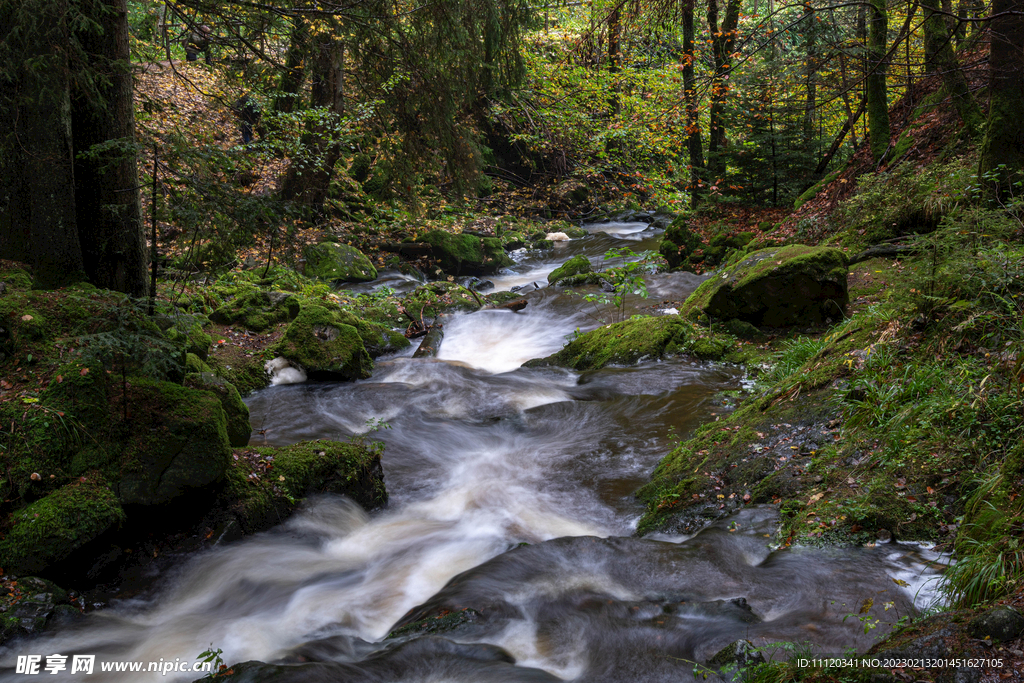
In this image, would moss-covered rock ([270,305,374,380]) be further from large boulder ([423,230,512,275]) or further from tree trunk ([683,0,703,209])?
tree trunk ([683,0,703,209])

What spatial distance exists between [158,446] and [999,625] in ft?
16.9

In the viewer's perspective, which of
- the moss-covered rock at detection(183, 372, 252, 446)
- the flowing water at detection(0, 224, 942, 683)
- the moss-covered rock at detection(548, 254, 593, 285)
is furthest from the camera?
the moss-covered rock at detection(548, 254, 593, 285)

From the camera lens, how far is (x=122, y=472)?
4520mm

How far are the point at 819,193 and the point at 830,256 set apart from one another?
5.71m

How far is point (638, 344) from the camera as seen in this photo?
31.1 feet

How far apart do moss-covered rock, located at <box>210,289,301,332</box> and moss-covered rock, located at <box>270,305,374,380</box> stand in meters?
0.59

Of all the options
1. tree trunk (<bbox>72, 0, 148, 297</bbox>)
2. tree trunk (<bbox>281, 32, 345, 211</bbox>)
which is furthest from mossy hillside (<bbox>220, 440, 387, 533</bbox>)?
tree trunk (<bbox>281, 32, 345, 211</bbox>)

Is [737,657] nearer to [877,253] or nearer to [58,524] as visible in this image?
[58,524]

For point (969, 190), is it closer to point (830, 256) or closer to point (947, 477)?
point (830, 256)

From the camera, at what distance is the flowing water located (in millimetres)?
3717

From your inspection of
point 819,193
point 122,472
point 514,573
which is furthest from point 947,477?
point 819,193

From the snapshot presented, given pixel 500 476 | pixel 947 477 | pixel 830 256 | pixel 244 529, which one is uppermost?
pixel 830 256

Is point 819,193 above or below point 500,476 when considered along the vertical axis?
above

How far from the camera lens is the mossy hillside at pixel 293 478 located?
17.1 ft
